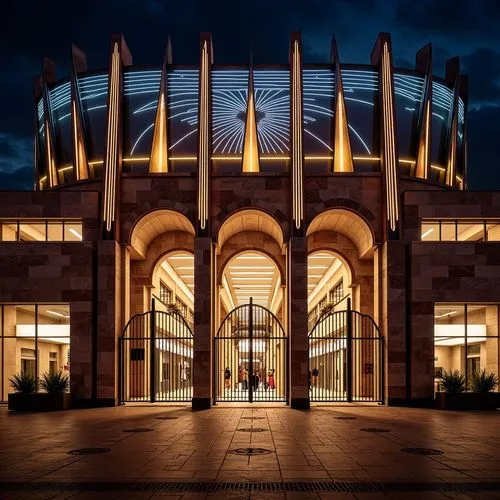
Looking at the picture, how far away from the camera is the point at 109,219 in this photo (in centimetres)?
2819

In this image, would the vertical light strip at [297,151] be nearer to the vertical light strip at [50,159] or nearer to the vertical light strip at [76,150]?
the vertical light strip at [76,150]

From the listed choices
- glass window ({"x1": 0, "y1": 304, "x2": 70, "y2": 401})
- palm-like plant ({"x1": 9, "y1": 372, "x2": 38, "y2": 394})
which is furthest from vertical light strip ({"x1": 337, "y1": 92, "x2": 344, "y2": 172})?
palm-like plant ({"x1": 9, "y1": 372, "x2": 38, "y2": 394})

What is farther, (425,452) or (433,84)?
(433,84)

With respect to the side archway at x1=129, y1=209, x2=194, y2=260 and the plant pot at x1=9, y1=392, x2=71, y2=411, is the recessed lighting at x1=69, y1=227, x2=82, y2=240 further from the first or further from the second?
the plant pot at x1=9, y1=392, x2=71, y2=411

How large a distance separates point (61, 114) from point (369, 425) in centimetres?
2183

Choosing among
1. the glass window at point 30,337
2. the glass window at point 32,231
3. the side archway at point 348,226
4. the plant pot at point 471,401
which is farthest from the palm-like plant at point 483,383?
the glass window at point 32,231

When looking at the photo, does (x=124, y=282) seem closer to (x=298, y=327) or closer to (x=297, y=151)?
(x=298, y=327)

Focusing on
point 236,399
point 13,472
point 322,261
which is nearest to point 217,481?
point 13,472

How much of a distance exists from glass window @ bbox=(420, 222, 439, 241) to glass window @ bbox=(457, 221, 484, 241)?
0.85 meters

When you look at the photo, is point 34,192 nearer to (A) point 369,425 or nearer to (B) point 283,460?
(A) point 369,425

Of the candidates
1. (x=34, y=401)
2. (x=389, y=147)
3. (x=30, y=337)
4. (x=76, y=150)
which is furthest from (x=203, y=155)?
(x=34, y=401)

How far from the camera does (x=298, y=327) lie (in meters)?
27.1

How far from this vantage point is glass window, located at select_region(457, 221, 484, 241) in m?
28.3

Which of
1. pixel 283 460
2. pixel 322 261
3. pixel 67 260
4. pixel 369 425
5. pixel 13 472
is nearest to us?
pixel 13 472
